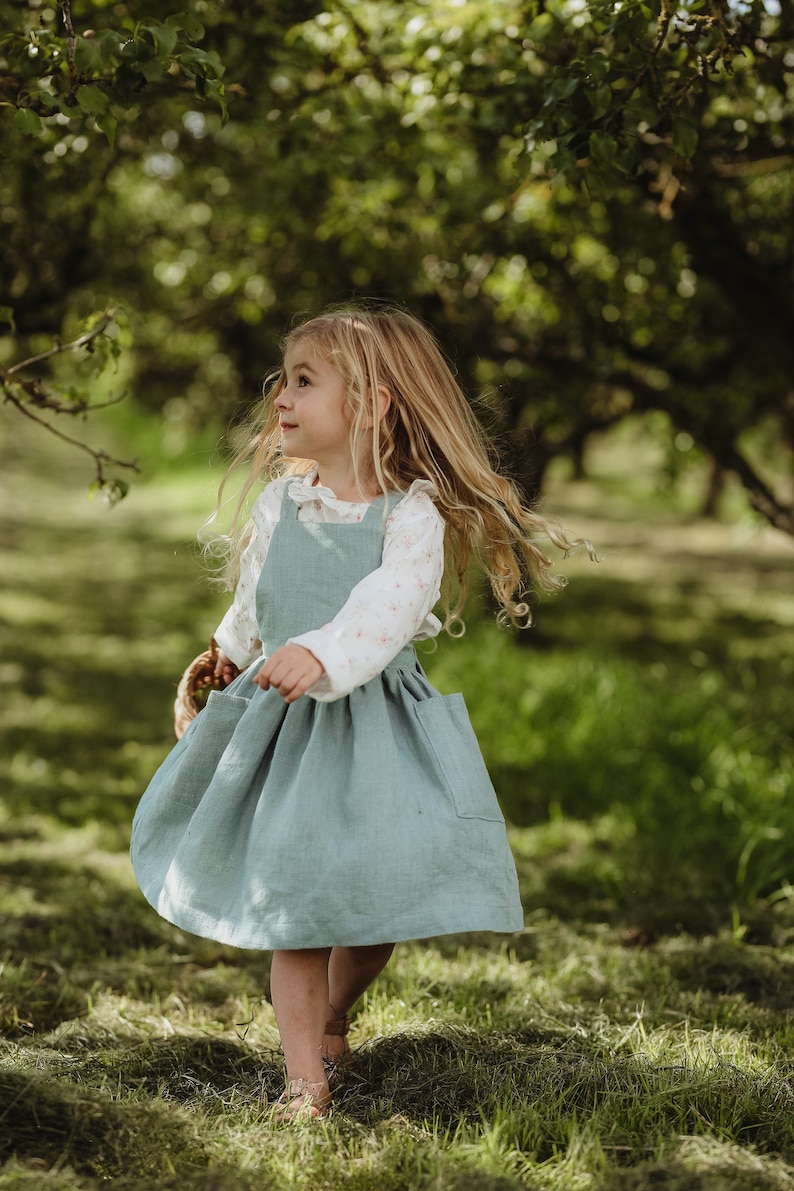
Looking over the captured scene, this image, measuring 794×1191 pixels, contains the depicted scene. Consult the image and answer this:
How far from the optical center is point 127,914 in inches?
157

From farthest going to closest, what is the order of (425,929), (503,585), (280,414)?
(503,585) → (280,414) → (425,929)

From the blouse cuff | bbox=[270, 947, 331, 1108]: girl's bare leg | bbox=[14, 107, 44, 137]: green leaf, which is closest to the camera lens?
the blouse cuff

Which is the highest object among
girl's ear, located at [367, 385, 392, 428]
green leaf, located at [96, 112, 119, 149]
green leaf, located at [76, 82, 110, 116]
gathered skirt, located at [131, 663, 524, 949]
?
green leaf, located at [76, 82, 110, 116]

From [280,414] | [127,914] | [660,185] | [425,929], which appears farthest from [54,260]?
[425,929]

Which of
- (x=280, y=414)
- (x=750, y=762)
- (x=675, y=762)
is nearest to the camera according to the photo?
(x=280, y=414)

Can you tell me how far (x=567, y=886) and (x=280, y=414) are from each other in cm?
250

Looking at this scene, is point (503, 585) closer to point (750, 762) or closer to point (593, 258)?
point (750, 762)

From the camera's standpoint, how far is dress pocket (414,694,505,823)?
2.44 metres

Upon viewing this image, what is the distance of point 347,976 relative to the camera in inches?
106

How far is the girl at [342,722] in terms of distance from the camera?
7.64 ft

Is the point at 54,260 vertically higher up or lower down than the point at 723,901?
higher up

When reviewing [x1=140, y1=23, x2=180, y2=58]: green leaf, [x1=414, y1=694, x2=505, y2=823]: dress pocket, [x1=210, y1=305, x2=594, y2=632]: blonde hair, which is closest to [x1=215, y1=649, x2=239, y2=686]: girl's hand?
[x1=210, y1=305, x2=594, y2=632]: blonde hair

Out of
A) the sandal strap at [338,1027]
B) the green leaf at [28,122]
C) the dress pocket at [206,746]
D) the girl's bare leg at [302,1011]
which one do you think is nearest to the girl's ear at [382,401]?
the dress pocket at [206,746]

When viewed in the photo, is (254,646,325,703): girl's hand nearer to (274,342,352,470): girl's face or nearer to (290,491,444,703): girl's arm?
(290,491,444,703): girl's arm
